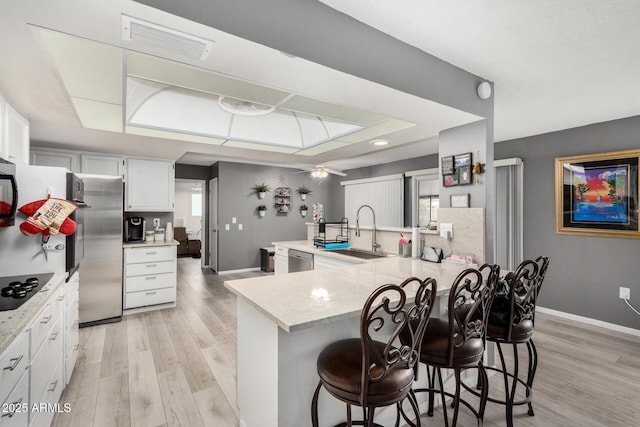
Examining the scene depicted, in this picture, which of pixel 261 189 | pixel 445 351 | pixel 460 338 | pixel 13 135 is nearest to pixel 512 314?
pixel 460 338

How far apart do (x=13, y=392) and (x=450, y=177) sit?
3.14 metres

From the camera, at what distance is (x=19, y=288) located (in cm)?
170

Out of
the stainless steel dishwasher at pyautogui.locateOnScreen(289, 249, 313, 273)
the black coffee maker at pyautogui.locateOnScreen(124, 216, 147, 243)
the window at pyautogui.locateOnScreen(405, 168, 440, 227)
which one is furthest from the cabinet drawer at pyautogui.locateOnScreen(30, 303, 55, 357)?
the window at pyautogui.locateOnScreen(405, 168, 440, 227)

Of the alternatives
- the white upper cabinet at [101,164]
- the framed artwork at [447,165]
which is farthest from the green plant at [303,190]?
the framed artwork at [447,165]

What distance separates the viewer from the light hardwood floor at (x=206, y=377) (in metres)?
1.99

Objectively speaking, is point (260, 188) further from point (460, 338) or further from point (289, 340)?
point (460, 338)

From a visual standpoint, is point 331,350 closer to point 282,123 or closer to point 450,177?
point 450,177

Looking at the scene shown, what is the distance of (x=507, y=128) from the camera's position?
12.4ft

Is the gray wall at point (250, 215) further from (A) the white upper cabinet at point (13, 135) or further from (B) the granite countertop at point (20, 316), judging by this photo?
(B) the granite countertop at point (20, 316)

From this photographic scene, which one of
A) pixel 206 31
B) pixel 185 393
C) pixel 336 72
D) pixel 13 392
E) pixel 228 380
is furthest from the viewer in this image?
pixel 228 380

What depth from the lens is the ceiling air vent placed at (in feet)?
4.41

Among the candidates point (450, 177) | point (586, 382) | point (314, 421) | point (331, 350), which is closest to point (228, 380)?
point (314, 421)

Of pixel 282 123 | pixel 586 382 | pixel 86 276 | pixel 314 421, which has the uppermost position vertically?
pixel 282 123

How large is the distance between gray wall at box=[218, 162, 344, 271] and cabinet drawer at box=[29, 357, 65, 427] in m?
4.15
